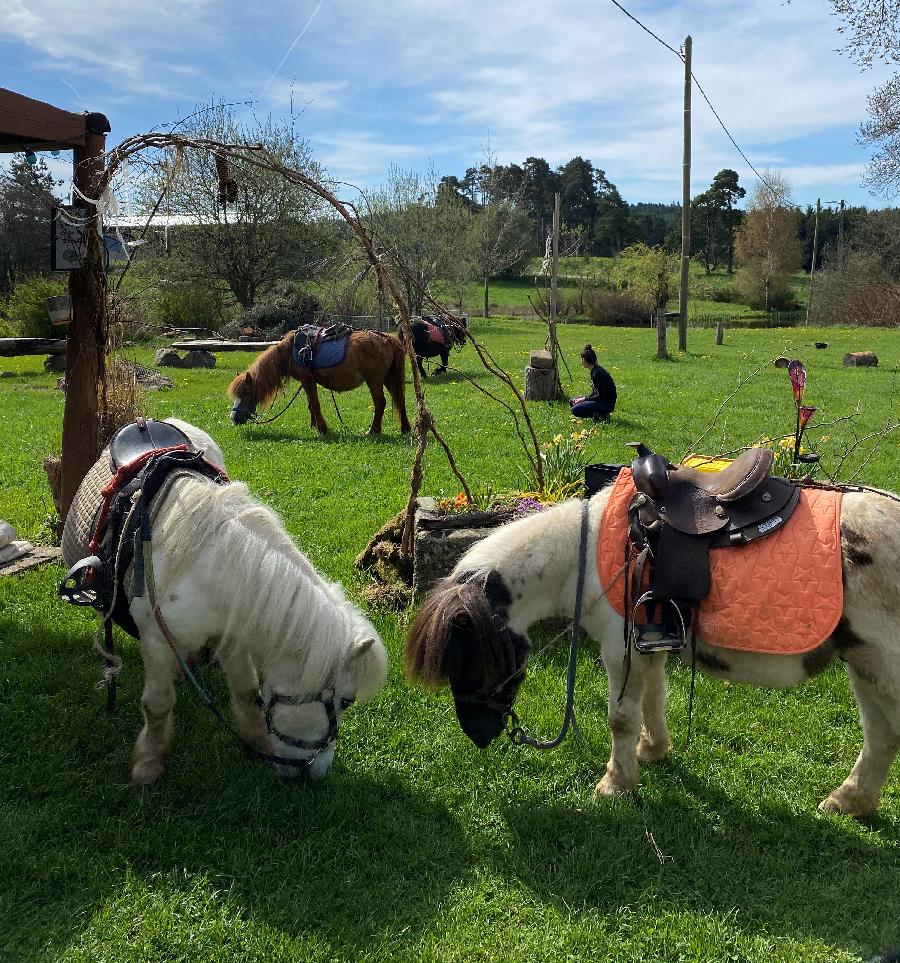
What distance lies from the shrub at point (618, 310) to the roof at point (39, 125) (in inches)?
1310

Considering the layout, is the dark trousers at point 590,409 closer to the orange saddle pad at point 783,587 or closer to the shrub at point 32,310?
the orange saddle pad at point 783,587

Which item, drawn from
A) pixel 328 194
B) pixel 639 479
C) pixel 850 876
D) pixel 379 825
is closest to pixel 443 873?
pixel 379 825

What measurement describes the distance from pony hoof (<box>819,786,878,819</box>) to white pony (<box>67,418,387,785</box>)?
2055 millimetres

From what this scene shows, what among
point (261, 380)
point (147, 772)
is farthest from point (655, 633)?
point (261, 380)

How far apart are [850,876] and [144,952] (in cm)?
261

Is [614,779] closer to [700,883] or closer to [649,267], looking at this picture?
[700,883]

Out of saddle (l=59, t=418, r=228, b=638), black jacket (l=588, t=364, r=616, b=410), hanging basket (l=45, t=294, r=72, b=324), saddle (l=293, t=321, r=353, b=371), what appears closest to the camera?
saddle (l=59, t=418, r=228, b=638)

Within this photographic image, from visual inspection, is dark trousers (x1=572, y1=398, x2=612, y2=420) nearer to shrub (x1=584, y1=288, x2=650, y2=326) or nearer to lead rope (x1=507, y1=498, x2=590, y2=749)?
lead rope (x1=507, y1=498, x2=590, y2=749)

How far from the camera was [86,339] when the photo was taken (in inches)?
191

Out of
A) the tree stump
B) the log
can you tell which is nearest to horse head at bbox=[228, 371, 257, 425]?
the tree stump

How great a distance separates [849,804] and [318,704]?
233 cm

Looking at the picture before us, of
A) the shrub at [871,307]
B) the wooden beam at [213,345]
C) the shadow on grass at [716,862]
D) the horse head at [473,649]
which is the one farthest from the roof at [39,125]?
the shrub at [871,307]

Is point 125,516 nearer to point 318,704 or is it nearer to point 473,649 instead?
point 318,704

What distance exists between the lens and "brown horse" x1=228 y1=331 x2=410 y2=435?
413 inches
